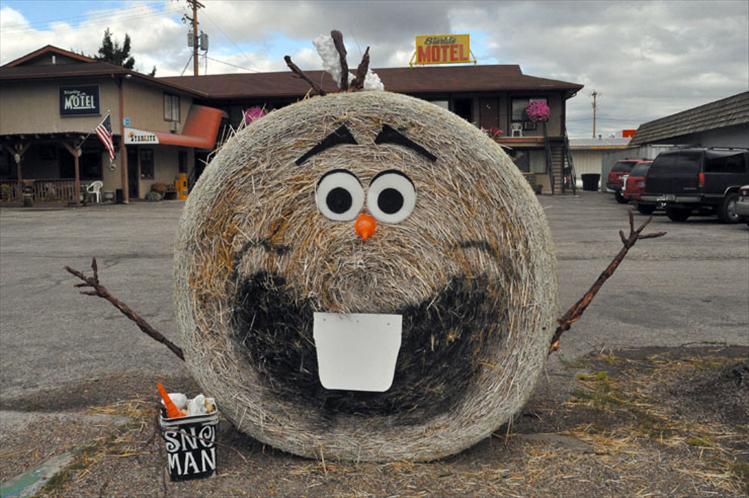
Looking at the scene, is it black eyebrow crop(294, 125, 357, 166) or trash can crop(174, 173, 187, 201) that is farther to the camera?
trash can crop(174, 173, 187, 201)

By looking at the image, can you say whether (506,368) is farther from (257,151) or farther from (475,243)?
(257,151)

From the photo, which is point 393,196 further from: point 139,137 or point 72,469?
point 139,137

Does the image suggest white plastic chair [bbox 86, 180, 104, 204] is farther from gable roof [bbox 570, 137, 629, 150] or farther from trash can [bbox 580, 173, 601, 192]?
gable roof [bbox 570, 137, 629, 150]

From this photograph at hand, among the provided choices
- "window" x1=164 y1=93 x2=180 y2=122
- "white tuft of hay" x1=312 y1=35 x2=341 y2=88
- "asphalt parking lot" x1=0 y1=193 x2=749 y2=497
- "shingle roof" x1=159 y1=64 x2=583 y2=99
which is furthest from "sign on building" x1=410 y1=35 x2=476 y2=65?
"white tuft of hay" x1=312 y1=35 x2=341 y2=88

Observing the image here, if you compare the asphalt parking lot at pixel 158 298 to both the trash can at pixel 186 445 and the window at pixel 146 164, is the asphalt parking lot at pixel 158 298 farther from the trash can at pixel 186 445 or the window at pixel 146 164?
the window at pixel 146 164

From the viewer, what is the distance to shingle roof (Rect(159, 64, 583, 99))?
111 ft

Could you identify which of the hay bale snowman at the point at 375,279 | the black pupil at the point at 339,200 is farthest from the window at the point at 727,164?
the black pupil at the point at 339,200

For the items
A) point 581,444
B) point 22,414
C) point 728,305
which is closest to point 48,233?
point 22,414

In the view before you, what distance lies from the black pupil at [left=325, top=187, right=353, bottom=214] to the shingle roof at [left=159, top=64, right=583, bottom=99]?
96.2ft

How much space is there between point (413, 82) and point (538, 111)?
20.5 feet

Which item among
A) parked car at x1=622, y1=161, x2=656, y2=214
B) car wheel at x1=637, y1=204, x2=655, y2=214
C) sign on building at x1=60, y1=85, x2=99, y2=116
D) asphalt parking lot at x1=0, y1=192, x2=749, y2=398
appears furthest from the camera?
sign on building at x1=60, y1=85, x2=99, y2=116

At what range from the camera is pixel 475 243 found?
3289mm

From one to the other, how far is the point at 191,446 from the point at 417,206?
1.47 meters

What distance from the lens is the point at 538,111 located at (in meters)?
33.4
